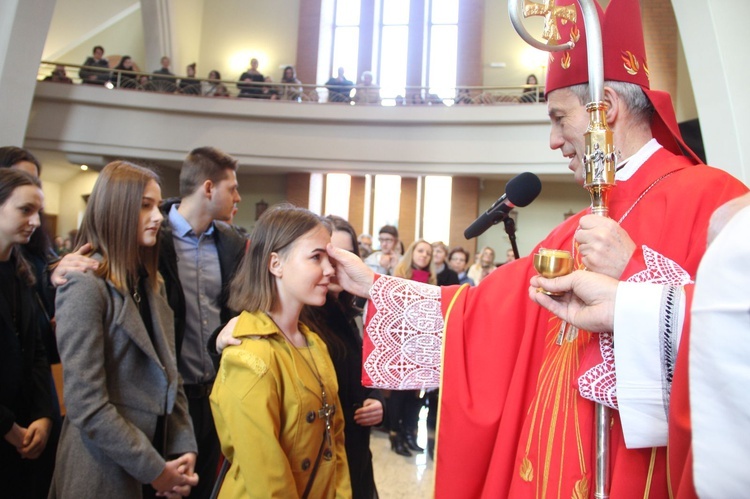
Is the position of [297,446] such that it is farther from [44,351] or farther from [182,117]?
[182,117]

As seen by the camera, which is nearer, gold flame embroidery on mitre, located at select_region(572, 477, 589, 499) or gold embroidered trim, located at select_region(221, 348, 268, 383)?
gold flame embroidery on mitre, located at select_region(572, 477, 589, 499)

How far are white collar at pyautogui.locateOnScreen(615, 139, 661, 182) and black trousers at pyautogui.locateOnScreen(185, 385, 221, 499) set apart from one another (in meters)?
2.00

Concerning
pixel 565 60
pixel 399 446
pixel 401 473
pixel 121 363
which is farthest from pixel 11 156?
pixel 399 446

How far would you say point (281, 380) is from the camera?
1681 mm

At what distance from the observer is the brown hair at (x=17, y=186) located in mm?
2146

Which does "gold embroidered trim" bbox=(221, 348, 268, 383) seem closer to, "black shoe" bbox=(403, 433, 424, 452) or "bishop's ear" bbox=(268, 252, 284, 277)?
"bishop's ear" bbox=(268, 252, 284, 277)

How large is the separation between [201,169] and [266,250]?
1.22 meters

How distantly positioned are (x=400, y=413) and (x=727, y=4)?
4.04 m

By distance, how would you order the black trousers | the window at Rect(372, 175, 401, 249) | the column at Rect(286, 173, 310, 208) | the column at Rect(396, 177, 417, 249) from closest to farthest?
the black trousers → the column at Rect(286, 173, 310, 208) → the column at Rect(396, 177, 417, 249) → the window at Rect(372, 175, 401, 249)

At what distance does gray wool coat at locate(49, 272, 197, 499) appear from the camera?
1704mm

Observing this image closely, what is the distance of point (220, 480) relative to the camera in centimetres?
178

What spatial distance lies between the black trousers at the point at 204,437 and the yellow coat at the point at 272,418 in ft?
3.08

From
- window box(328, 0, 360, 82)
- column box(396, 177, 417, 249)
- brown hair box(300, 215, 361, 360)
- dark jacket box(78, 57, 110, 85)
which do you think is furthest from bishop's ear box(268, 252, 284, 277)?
window box(328, 0, 360, 82)

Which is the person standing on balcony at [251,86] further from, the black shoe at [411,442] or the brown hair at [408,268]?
the black shoe at [411,442]
